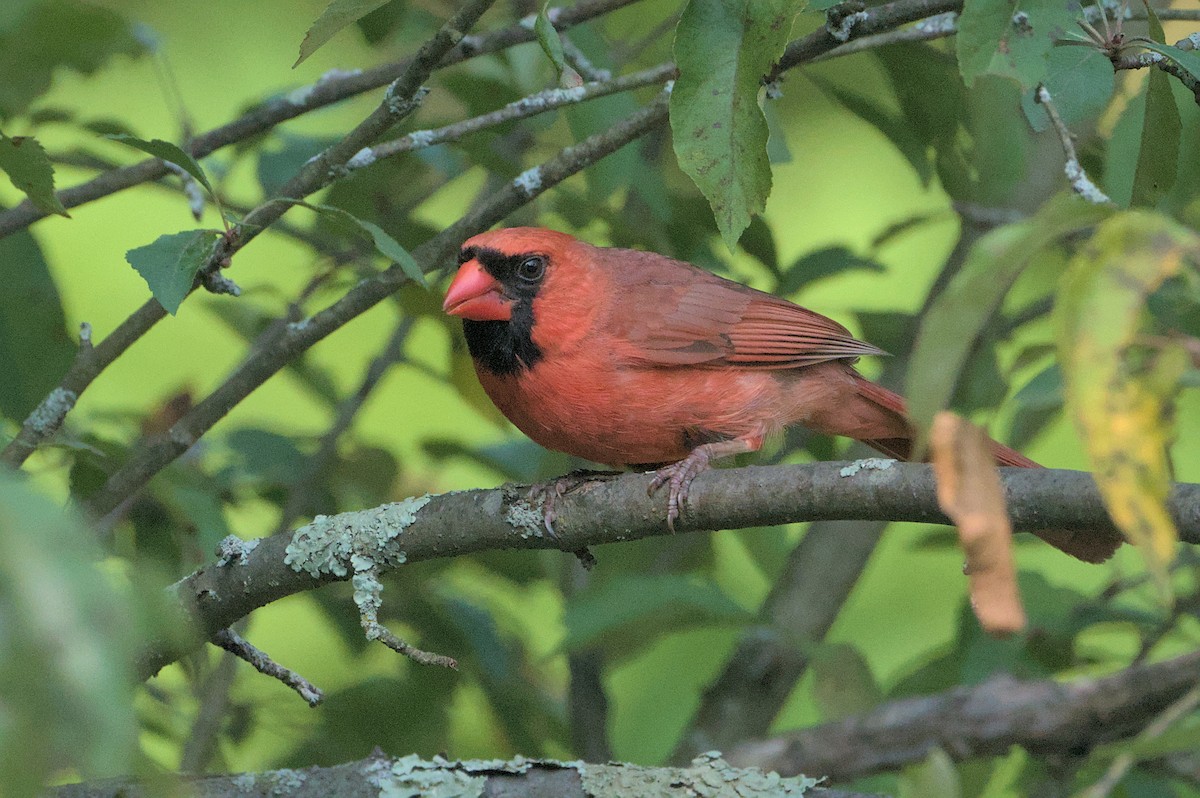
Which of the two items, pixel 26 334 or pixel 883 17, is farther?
pixel 26 334

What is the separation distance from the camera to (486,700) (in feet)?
12.5

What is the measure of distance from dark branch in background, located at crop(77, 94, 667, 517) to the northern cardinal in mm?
331

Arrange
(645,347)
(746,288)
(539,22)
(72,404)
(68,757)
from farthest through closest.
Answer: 1. (746,288)
2. (645,347)
3. (72,404)
4. (539,22)
5. (68,757)

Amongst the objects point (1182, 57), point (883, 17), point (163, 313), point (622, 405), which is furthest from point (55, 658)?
point (622, 405)

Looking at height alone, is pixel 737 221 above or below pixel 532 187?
below

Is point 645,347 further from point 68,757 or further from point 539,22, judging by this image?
point 68,757

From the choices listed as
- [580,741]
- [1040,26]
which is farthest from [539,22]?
[580,741]

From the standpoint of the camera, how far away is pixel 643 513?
2.40m

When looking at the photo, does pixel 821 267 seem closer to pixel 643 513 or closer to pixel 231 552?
pixel 643 513

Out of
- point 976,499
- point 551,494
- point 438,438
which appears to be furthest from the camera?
point 438,438

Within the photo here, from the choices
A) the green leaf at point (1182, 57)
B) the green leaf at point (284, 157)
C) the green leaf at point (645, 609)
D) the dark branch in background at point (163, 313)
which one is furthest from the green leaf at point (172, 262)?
the green leaf at point (1182, 57)

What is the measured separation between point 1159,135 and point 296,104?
1910mm

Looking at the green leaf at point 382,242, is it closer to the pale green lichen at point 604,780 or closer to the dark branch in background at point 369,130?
the dark branch in background at point 369,130

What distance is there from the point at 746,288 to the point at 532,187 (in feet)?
3.01
